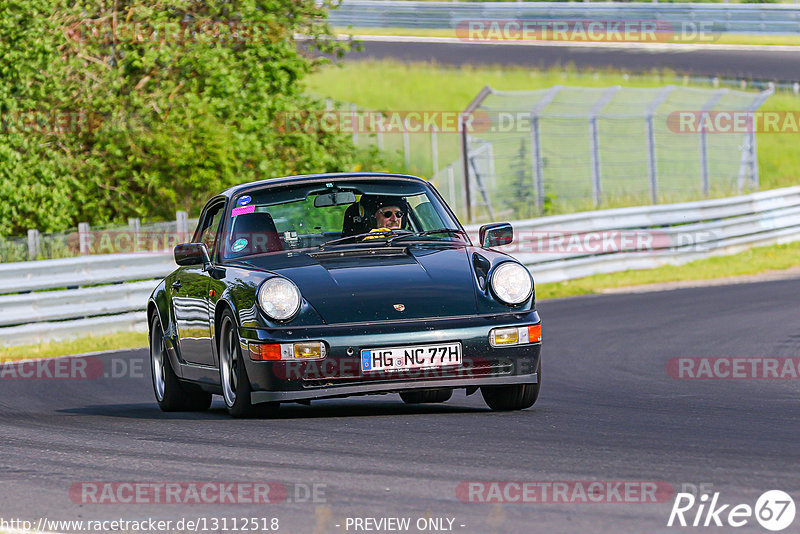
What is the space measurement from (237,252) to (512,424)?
7.56 ft

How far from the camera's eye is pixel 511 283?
7957mm

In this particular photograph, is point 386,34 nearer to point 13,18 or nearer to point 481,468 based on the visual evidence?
point 13,18

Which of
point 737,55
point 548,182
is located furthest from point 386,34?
point 548,182

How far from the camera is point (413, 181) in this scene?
366 inches

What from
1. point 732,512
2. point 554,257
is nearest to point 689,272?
point 554,257

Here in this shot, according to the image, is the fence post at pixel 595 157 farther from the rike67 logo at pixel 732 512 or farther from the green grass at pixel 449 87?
the rike67 logo at pixel 732 512

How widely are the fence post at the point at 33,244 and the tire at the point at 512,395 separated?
10769 mm

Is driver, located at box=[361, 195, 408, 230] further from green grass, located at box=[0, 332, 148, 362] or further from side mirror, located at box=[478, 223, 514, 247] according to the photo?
green grass, located at box=[0, 332, 148, 362]

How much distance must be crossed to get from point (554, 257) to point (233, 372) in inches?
511

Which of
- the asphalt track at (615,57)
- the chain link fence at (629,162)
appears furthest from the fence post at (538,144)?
the asphalt track at (615,57)

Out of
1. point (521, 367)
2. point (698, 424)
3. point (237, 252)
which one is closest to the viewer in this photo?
point (698, 424)

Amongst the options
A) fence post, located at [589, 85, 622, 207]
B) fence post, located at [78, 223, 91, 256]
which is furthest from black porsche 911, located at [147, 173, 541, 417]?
fence post, located at [589, 85, 622, 207]

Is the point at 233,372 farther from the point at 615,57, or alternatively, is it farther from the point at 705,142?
the point at 615,57

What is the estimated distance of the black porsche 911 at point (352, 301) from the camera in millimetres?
7648
